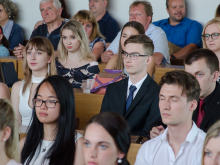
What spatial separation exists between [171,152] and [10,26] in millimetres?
4720

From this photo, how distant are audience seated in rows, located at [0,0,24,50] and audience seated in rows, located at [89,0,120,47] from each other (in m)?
1.42

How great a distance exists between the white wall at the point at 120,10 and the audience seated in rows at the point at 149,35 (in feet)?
3.74

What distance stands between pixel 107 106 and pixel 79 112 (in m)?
0.39

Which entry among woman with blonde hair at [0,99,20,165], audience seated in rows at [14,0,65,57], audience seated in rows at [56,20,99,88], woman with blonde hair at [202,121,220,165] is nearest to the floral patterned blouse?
audience seated in rows at [56,20,99,88]

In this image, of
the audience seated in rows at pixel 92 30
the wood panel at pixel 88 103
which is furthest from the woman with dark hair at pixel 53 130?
the audience seated in rows at pixel 92 30

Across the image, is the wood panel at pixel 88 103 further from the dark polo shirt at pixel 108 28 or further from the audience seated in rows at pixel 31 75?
the dark polo shirt at pixel 108 28

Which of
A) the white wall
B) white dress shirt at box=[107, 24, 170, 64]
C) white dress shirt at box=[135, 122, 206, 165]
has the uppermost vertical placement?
the white wall

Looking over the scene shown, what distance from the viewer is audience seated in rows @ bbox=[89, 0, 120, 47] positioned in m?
5.32

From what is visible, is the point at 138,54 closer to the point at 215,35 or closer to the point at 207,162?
the point at 215,35

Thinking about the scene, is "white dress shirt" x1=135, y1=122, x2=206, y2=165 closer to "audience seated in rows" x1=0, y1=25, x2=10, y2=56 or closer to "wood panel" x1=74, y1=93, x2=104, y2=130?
"wood panel" x1=74, y1=93, x2=104, y2=130

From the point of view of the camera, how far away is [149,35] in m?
4.34

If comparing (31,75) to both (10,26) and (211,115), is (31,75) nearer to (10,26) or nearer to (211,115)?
(211,115)

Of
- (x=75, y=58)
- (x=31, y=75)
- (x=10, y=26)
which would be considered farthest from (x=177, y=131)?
(x=10, y=26)

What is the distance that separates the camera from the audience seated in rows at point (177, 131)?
1.77m
